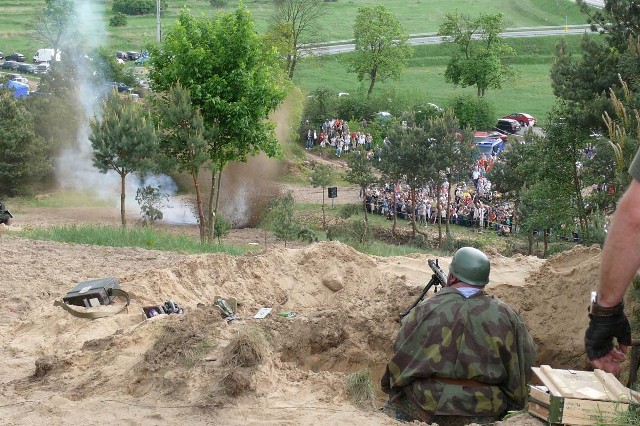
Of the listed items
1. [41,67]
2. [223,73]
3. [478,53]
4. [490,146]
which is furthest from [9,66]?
[223,73]

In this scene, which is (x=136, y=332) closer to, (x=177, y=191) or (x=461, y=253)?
(x=461, y=253)

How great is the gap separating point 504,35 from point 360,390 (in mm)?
70599

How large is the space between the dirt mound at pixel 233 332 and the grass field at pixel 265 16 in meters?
48.1

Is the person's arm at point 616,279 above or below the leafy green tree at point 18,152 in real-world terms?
above

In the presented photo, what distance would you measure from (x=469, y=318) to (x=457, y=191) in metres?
32.8

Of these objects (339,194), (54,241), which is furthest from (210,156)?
(339,194)

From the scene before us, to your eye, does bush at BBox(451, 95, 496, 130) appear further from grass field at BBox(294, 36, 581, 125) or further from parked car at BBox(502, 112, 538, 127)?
grass field at BBox(294, 36, 581, 125)

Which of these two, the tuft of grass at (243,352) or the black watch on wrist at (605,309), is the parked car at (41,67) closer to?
the tuft of grass at (243,352)

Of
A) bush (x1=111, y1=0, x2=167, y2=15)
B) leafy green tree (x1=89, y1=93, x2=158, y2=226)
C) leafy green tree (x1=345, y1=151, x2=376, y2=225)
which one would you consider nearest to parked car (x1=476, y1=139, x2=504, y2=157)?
leafy green tree (x1=345, y1=151, x2=376, y2=225)

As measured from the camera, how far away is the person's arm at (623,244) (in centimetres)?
389

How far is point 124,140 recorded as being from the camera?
29422 millimetres

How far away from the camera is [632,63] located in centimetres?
2184

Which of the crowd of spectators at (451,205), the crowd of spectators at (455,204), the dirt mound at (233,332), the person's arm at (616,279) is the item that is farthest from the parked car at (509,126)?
the person's arm at (616,279)

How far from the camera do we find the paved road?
244ft
